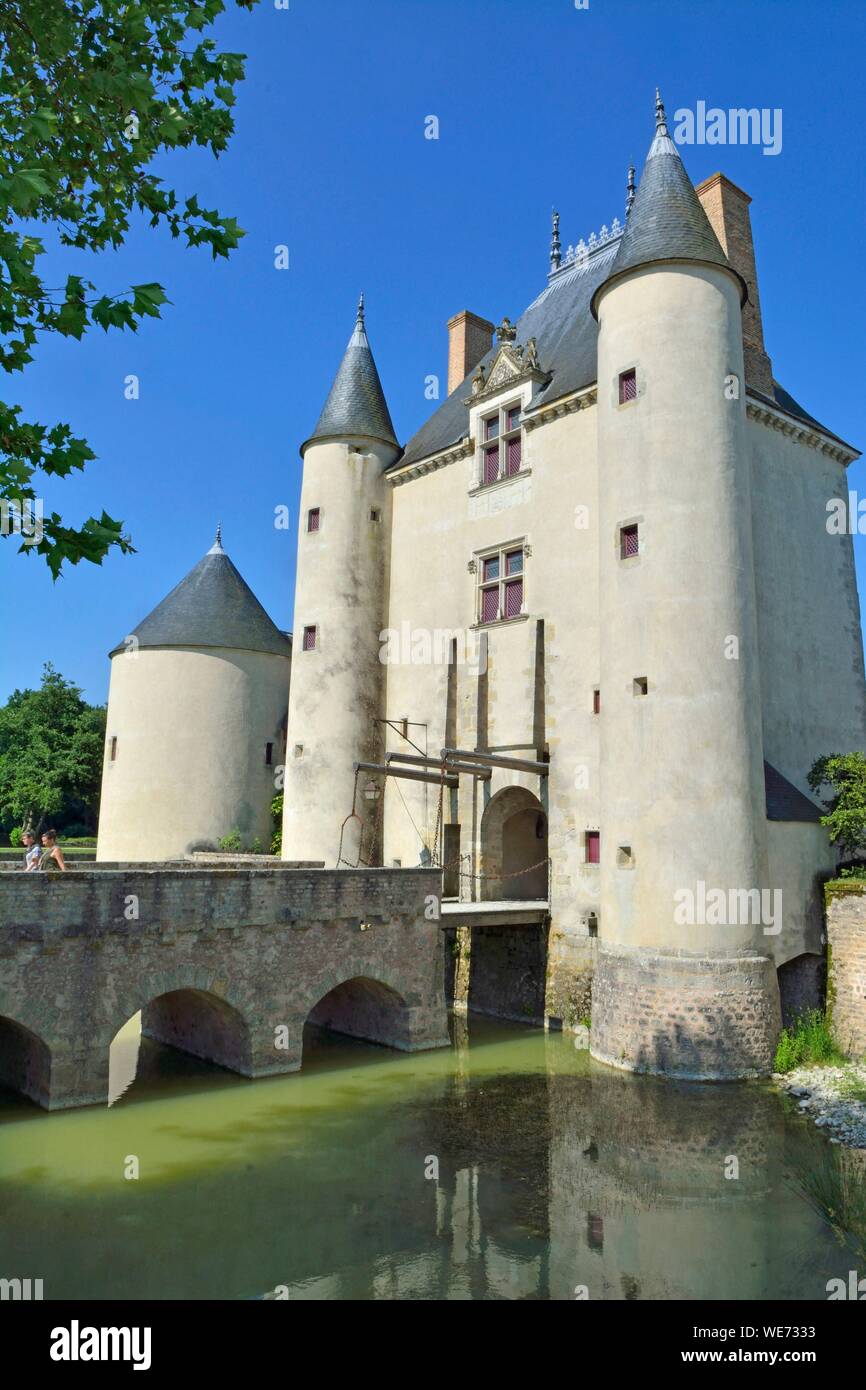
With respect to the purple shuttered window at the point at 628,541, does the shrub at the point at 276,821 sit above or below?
below

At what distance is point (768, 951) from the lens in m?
13.9

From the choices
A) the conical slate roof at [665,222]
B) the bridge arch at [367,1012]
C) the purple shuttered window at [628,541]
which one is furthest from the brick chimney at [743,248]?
the bridge arch at [367,1012]

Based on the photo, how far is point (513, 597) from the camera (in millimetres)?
19312

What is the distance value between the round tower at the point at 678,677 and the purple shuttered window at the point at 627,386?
2.9 inches

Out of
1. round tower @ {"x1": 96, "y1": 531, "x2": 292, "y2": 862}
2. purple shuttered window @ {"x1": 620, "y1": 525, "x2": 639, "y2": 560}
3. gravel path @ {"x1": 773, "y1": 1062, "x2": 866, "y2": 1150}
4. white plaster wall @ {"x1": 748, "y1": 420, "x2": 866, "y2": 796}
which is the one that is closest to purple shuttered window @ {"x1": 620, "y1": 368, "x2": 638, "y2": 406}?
purple shuttered window @ {"x1": 620, "y1": 525, "x2": 639, "y2": 560}

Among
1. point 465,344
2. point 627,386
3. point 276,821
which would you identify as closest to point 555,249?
point 465,344

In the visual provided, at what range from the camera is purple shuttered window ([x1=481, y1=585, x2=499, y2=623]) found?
19.7m

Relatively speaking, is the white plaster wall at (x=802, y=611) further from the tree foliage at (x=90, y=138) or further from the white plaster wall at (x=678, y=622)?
the tree foliage at (x=90, y=138)

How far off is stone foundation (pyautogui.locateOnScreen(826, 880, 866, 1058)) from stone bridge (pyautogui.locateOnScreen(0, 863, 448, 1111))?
20.4ft

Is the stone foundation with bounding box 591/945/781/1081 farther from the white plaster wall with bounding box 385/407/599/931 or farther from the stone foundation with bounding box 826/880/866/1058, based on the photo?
the white plaster wall with bounding box 385/407/599/931

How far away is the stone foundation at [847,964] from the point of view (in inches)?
546

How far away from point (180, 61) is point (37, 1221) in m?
9.41
